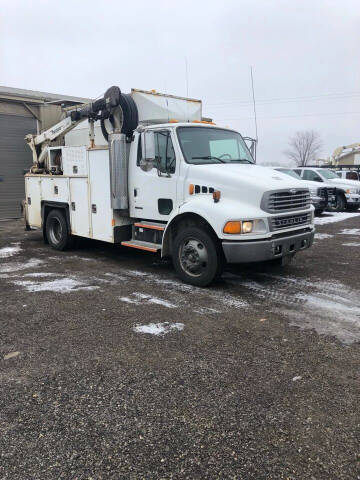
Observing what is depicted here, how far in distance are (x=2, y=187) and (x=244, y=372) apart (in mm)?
13413

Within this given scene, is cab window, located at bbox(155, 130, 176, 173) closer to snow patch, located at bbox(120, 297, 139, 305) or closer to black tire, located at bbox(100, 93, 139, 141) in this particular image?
black tire, located at bbox(100, 93, 139, 141)

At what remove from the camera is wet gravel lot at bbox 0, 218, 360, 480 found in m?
2.55

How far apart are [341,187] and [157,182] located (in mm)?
12634

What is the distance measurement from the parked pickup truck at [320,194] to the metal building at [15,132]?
9.02 m

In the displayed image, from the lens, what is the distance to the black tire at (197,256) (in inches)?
236

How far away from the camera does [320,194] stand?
1630 centimetres

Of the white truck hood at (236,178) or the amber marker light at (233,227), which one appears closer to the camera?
the amber marker light at (233,227)

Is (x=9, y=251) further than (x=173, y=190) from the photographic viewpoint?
Yes

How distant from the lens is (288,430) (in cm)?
282

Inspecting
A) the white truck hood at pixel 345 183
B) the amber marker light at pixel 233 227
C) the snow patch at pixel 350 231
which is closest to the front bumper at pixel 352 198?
the white truck hood at pixel 345 183

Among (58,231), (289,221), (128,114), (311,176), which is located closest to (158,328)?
(289,221)

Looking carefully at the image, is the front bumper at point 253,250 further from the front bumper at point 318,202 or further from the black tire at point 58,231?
the front bumper at point 318,202

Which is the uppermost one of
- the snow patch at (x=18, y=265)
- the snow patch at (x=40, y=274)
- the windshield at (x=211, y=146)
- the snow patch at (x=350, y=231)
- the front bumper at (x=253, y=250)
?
the windshield at (x=211, y=146)

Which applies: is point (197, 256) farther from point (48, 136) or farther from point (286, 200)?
point (48, 136)
